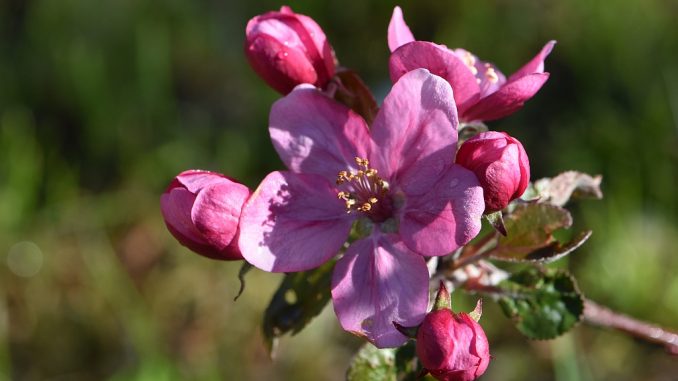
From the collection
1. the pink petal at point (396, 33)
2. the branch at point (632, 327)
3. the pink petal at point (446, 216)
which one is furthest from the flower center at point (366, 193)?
the branch at point (632, 327)

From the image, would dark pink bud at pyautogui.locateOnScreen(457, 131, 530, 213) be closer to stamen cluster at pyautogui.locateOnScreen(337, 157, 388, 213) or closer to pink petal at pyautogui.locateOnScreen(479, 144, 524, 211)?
pink petal at pyautogui.locateOnScreen(479, 144, 524, 211)

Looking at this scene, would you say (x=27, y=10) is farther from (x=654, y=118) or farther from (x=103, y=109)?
(x=654, y=118)

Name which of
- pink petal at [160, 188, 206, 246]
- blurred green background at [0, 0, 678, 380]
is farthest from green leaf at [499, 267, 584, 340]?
blurred green background at [0, 0, 678, 380]

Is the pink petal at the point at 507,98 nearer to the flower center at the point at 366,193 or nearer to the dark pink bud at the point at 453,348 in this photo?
the flower center at the point at 366,193

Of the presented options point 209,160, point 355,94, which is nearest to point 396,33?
point 355,94

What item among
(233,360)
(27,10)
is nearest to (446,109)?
(233,360)

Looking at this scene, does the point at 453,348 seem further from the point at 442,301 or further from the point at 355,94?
the point at 355,94
